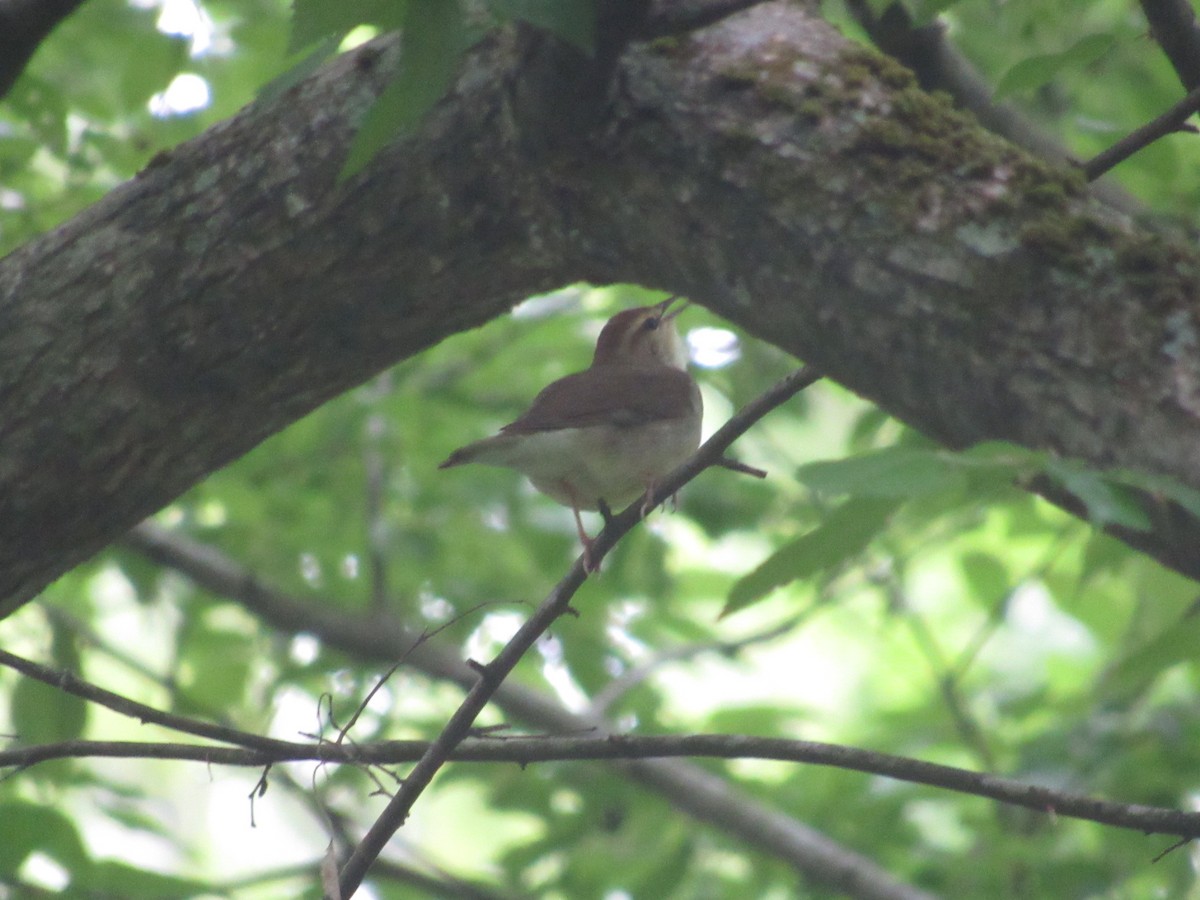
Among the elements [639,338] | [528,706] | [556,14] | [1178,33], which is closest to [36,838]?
[528,706]

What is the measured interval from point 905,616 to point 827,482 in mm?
4588

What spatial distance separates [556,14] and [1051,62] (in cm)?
110

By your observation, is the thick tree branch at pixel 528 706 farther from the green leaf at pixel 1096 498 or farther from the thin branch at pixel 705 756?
the green leaf at pixel 1096 498

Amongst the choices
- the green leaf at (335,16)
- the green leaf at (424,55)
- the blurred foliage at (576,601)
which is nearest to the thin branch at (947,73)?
the blurred foliage at (576,601)

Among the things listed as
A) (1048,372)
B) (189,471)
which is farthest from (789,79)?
(189,471)

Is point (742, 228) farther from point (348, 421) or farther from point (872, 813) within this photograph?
point (348, 421)

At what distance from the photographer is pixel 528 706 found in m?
5.28

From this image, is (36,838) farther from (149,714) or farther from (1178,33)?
(1178,33)

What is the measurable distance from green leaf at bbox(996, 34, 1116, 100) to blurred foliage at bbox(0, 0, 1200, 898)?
0.93 m

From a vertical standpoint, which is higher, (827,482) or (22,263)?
(22,263)

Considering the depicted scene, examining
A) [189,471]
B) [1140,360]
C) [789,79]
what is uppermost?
[789,79]

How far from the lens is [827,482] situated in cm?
141

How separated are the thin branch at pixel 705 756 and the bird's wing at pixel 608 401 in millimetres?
1948

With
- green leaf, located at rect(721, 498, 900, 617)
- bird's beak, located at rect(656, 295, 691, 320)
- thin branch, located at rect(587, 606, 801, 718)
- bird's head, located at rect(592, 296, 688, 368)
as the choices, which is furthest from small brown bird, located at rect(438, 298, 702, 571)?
green leaf, located at rect(721, 498, 900, 617)
